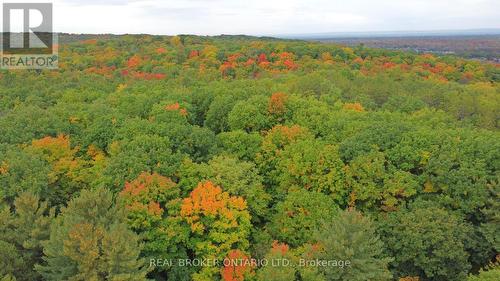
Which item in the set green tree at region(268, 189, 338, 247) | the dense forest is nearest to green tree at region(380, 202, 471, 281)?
the dense forest

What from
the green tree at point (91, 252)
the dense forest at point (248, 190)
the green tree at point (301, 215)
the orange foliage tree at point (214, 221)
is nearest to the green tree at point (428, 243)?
the dense forest at point (248, 190)

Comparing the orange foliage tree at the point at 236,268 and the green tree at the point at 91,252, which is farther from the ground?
the green tree at the point at 91,252

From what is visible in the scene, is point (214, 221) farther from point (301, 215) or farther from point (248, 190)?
point (301, 215)

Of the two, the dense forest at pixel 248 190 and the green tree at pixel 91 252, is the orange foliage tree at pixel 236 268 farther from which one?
the green tree at pixel 91 252

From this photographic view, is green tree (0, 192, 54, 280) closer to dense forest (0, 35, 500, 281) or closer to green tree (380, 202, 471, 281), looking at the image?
dense forest (0, 35, 500, 281)

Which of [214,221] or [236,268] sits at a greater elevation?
[214,221]

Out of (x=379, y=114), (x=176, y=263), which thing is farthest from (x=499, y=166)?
(x=176, y=263)

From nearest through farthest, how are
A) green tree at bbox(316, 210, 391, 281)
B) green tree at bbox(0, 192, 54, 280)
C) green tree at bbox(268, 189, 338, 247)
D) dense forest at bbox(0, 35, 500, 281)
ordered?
1. green tree at bbox(316, 210, 391, 281)
2. dense forest at bbox(0, 35, 500, 281)
3. green tree at bbox(0, 192, 54, 280)
4. green tree at bbox(268, 189, 338, 247)

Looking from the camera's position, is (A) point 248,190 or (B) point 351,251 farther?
(A) point 248,190

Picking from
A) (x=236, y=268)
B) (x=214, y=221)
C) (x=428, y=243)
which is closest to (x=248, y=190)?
(x=214, y=221)
